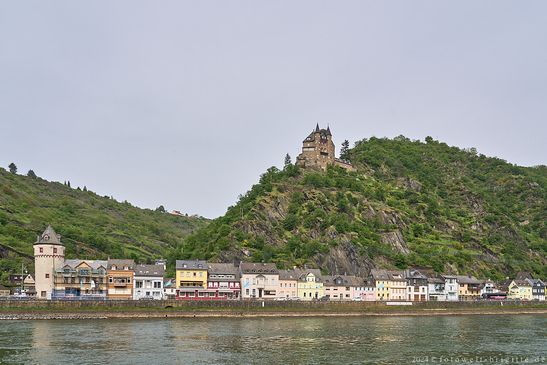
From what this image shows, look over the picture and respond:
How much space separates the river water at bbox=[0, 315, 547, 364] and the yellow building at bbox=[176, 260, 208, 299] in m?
26.3

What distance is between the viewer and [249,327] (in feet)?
266

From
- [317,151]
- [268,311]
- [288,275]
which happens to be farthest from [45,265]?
[317,151]

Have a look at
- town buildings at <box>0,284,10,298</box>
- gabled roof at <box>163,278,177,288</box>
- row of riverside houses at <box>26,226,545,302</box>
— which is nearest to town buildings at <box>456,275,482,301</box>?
row of riverside houses at <box>26,226,545,302</box>

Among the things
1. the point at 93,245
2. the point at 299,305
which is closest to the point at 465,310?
the point at 299,305

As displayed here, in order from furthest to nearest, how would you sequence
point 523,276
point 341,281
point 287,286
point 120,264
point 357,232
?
1. point 523,276
2. point 357,232
3. point 341,281
4. point 287,286
5. point 120,264

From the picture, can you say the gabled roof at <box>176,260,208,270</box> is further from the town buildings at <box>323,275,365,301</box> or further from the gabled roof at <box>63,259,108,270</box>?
the town buildings at <box>323,275,365,301</box>

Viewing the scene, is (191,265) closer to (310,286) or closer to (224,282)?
(224,282)

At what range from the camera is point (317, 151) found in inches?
7224

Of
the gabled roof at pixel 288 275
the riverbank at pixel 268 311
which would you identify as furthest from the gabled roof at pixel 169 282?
Answer: the gabled roof at pixel 288 275

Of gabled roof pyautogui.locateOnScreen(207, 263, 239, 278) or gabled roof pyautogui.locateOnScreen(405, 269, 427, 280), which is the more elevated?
gabled roof pyautogui.locateOnScreen(207, 263, 239, 278)

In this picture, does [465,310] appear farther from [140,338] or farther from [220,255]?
[140,338]

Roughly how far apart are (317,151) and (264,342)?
403 ft

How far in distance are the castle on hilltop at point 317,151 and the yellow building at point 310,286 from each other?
60.3 m

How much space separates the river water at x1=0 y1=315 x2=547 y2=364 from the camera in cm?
5328
